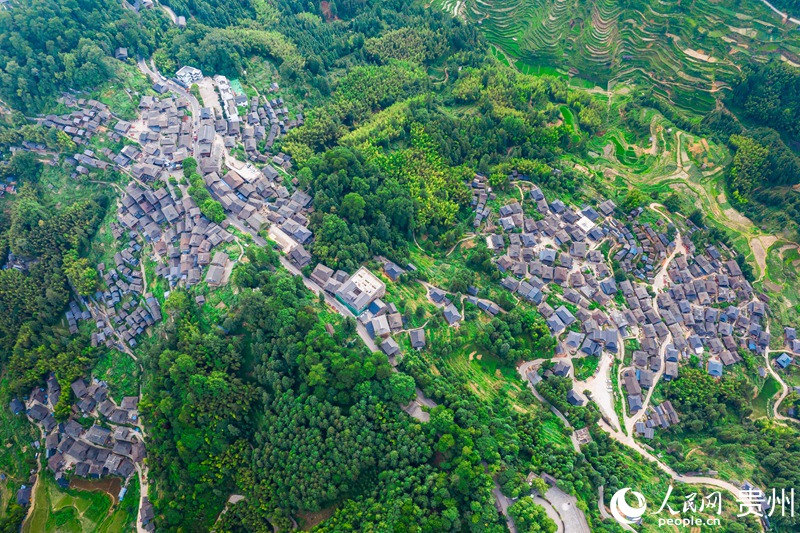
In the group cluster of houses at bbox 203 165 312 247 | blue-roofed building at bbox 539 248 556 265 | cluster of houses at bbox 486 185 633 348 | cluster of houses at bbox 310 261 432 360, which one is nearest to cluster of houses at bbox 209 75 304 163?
cluster of houses at bbox 203 165 312 247

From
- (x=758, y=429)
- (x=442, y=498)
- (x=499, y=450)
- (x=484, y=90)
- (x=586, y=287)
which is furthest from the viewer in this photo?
(x=484, y=90)

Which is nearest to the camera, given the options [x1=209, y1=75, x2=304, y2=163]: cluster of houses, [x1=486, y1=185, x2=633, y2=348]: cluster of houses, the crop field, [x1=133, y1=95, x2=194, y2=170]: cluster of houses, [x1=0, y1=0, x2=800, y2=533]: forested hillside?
[x1=0, y1=0, x2=800, y2=533]: forested hillside

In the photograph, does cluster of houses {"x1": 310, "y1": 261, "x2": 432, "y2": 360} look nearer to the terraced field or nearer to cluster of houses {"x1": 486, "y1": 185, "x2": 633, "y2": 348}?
cluster of houses {"x1": 486, "y1": 185, "x2": 633, "y2": 348}

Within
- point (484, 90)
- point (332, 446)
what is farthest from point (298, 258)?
point (484, 90)

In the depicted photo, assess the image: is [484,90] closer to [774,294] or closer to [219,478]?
[774,294]

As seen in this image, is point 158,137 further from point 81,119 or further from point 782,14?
point 782,14

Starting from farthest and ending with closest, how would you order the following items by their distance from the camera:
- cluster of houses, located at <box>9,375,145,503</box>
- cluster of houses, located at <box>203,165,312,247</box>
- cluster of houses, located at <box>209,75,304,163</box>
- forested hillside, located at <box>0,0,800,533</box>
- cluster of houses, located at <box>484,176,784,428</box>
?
cluster of houses, located at <box>209,75,304,163</box>
cluster of houses, located at <box>203,165,312,247</box>
cluster of houses, located at <box>484,176,784,428</box>
cluster of houses, located at <box>9,375,145,503</box>
forested hillside, located at <box>0,0,800,533</box>

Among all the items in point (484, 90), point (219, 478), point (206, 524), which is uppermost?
point (484, 90)

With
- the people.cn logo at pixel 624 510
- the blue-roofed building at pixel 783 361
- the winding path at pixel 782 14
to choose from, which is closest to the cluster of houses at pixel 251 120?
the people.cn logo at pixel 624 510
